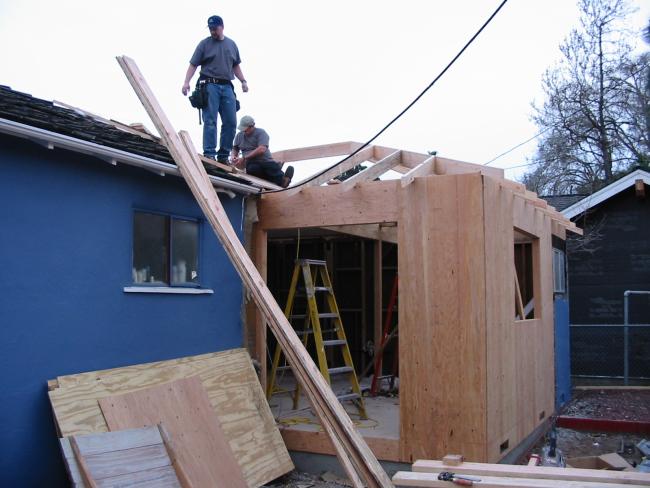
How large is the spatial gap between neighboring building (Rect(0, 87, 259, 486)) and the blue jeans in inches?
81.3

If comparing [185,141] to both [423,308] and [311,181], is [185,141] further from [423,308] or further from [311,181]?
[423,308]

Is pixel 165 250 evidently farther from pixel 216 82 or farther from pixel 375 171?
pixel 216 82

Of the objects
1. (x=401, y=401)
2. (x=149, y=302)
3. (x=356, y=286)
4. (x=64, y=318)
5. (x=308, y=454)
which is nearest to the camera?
(x=64, y=318)

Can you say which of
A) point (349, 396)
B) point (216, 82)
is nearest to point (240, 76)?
point (216, 82)

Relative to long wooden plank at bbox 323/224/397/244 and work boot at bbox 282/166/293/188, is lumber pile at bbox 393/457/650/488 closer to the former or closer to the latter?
work boot at bbox 282/166/293/188

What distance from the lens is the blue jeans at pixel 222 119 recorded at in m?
9.27

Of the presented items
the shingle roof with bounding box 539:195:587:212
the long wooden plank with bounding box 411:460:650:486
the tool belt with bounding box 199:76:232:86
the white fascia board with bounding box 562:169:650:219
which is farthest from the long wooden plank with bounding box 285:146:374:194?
the shingle roof with bounding box 539:195:587:212

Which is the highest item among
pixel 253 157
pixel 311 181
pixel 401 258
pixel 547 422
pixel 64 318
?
pixel 253 157

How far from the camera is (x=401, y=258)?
6.85 metres

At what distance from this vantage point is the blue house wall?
16.5ft

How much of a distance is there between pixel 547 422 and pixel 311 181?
504cm

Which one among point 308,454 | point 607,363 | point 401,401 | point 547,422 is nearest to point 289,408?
point 308,454

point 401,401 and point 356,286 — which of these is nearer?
point 401,401

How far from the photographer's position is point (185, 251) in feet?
23.2
